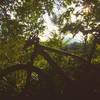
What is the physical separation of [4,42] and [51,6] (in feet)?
6.01

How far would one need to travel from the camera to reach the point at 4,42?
27.2ft

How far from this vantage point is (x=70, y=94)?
7.28 meters

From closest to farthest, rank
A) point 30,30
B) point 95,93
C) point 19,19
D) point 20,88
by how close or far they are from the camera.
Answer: point 95,93, point 20,88, point 19,19, point 30,30

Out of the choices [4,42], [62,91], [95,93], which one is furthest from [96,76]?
[4,42]

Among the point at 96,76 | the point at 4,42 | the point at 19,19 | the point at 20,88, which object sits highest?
the point at 19,19

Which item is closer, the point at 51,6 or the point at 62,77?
the point at 62,77

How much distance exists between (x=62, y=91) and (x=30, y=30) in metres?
2.68

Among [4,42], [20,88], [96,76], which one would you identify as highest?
[4,42]

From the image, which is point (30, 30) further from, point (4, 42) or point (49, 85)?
point (49, 85)

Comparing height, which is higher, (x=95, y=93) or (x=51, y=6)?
(x=51, y=6)

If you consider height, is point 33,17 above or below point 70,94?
above

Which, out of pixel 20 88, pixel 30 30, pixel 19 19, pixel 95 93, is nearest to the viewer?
pixel 95 93

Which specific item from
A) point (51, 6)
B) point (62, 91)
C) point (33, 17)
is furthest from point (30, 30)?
point (62, 91)

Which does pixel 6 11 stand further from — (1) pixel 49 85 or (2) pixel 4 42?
(1) pixel 49 85
